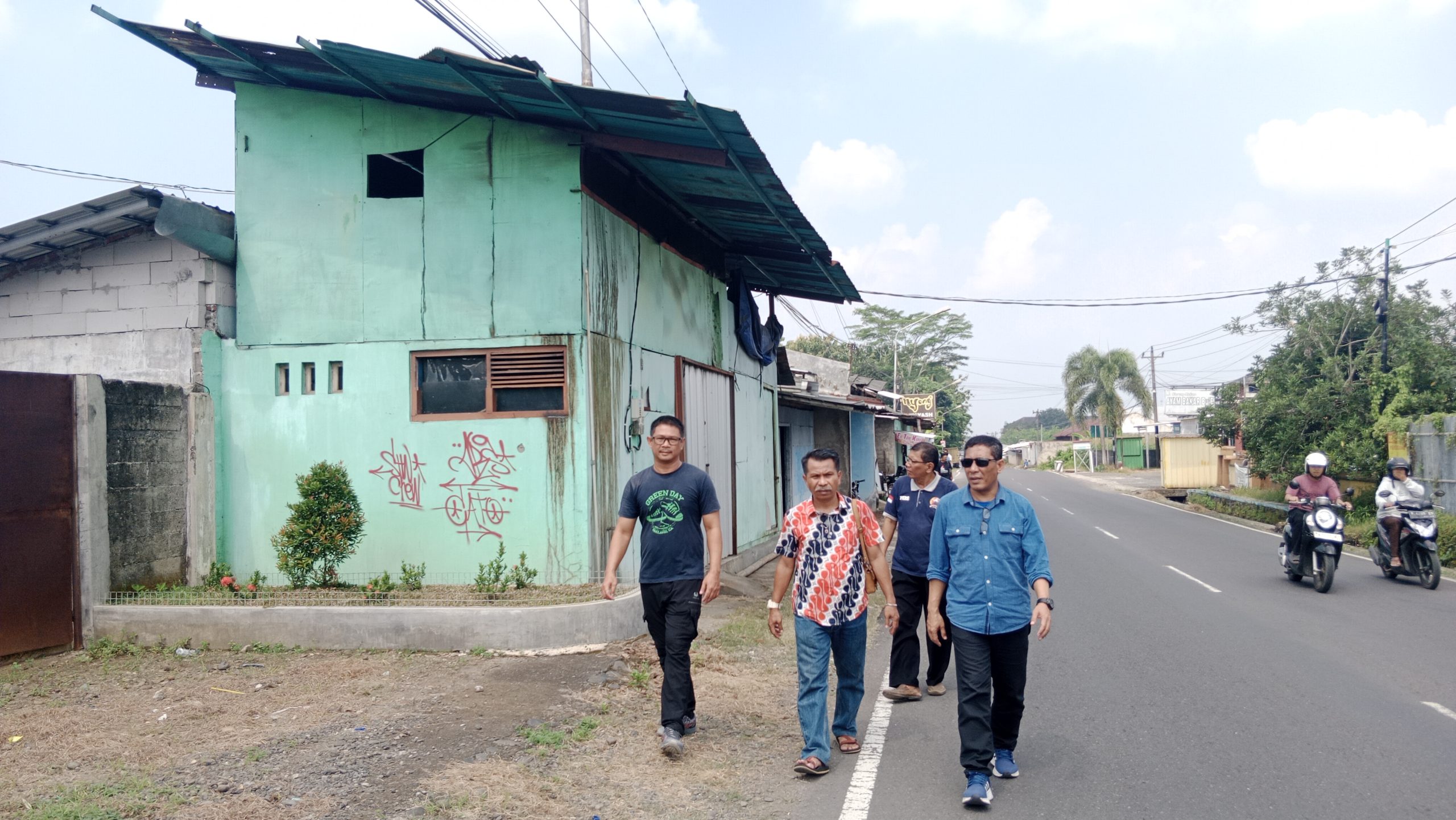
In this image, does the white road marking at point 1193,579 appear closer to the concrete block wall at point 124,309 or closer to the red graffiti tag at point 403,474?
the red graffiti tag at point 403,474

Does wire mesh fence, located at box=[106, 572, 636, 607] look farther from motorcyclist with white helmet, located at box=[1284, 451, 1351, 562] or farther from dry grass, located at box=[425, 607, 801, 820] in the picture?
motorcyclist with white helmet, located at box=[1284, 451, 1351, 562]

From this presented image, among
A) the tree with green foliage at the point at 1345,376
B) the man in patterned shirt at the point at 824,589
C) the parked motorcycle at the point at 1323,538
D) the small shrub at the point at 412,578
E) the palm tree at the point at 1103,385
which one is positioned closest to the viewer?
the man in patterned shirt at the point at 824,589

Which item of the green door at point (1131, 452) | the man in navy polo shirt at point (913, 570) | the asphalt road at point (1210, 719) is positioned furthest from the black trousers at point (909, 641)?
the green door at point (1131, 452)

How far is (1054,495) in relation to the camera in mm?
34312

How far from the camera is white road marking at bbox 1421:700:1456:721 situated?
560 cm

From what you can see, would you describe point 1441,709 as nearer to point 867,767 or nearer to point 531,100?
point 867,767

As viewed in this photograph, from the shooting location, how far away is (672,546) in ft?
17.6

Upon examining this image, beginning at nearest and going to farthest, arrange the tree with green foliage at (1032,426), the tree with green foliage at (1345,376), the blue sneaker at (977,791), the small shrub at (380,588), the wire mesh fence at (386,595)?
the blue sneaker at (977,791) → the wire mesh fence at (386,595) → the small shrub at (380,588) → the tree with green foliage at (1345,376) → the tree with green foliage at (1032,426)

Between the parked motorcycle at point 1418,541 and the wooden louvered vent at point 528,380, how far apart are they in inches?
388

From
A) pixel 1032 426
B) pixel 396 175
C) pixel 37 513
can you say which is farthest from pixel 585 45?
pixel 1032 426

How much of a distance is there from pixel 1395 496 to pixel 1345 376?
34.7ft

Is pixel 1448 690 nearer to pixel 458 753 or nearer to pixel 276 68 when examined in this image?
pixel 458 753

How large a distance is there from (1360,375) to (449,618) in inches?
781

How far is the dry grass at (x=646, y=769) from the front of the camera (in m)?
4.45
